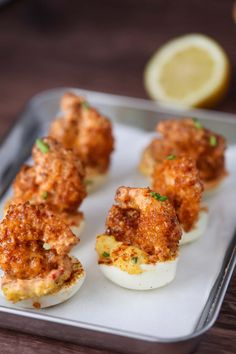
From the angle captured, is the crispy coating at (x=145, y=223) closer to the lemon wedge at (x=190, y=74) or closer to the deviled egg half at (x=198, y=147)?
the deviled egg half at (x=198, y=147)

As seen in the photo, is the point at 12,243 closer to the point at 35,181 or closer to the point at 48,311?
the point at 48,311

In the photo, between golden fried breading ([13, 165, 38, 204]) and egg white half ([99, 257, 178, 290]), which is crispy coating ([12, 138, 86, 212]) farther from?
egg white half ([99, 257, 178, 290])

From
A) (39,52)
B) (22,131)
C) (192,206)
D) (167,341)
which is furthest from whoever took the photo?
(39,52)

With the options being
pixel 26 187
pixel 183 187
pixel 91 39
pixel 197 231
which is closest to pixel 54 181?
pixel 26 187

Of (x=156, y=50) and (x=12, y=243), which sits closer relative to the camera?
(x=12, y=243)

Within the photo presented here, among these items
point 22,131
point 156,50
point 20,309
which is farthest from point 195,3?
point 20,309

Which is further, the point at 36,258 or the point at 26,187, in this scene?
the point at 26,187

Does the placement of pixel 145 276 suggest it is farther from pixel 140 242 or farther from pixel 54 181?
pixel 54 181

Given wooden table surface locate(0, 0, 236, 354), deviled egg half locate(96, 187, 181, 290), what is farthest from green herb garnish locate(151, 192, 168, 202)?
wooden table surface locate(0, 0, 236, 354)
